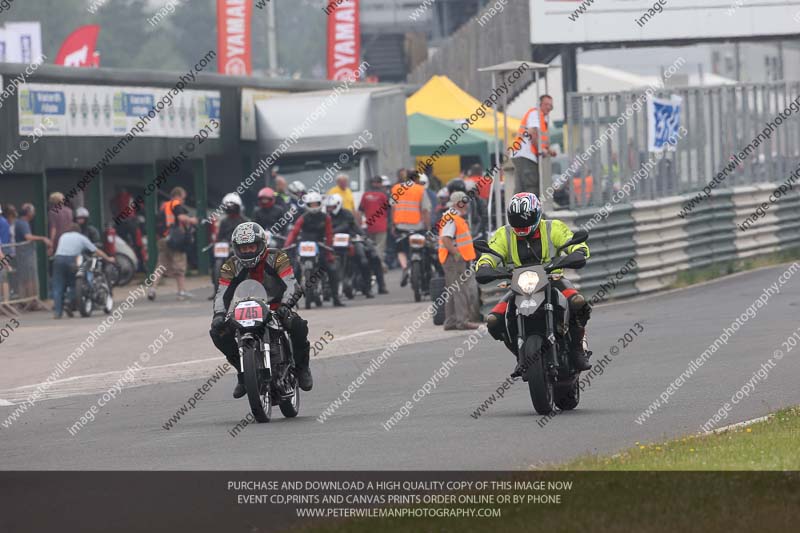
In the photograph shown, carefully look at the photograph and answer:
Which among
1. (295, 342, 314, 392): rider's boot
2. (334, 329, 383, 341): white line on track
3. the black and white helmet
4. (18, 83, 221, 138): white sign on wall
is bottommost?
(334, 329, 383, 341): white line on track

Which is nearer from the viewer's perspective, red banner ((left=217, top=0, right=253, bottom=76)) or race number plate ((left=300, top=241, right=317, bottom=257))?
race number plate ((left=300, top=241, right=317, bottom=257))

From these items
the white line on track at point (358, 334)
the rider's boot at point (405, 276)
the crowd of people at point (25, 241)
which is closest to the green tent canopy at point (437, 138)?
the rider's boot at point (405, 276)

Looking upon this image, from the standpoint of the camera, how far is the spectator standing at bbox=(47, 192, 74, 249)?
27.8m

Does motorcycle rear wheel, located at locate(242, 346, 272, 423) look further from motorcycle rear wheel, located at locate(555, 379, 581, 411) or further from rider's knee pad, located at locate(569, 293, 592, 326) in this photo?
rider's knee pad, located at locate(569, 293, 592, 326)

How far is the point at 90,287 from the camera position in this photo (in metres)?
25.7

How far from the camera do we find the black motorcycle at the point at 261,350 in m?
12.0

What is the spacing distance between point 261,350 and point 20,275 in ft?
50.3

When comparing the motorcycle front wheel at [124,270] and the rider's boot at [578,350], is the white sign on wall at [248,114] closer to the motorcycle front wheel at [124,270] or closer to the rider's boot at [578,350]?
the motorcycle front wheel at [124,270]

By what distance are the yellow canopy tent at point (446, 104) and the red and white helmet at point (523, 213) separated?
26.6 metres

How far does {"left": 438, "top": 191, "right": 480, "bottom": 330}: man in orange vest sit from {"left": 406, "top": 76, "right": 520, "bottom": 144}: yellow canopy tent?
18.3 metres

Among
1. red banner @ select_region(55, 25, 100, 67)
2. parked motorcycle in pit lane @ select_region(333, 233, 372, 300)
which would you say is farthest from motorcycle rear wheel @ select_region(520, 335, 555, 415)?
red banner @ select_region(55, 25, 100, 67)

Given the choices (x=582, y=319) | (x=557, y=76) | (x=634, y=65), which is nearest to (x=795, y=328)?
(x=582, y=319)

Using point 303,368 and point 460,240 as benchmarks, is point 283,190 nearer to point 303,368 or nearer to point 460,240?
point 460,240
